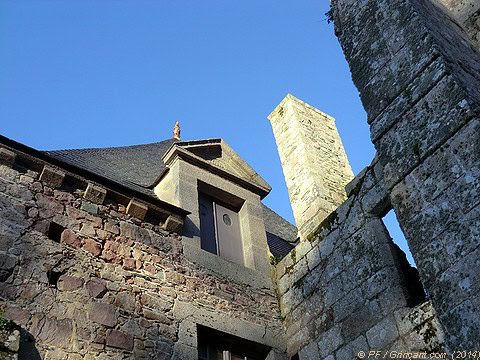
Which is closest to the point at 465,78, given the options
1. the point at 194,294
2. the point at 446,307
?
the point at 446,307

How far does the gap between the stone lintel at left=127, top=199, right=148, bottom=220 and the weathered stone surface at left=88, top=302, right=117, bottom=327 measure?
106 centimetres

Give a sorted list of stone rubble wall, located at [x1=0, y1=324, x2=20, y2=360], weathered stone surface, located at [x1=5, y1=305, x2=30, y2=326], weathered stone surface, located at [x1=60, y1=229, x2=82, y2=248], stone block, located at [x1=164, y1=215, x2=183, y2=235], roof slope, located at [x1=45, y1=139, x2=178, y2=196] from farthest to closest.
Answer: roof slope, located at [x1=45, y1=139, x2=178, y2=196] → stone block, located at [x1=164, y1=215, x2=183, y2=235] → weathered stone surface, located at [x1=60, y1=229, x2=82, y2=248] → weathered stone surface, located at [x1=5, y1=305, x2=30, y2=326] → stone rubble wall, located at [x1=0, y1=324, x2=20, y2=360]

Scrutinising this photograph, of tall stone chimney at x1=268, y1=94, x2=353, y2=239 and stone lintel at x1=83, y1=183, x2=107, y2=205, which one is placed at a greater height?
tall stone chimney at x1=268, y1=94, x2=353, y2=239

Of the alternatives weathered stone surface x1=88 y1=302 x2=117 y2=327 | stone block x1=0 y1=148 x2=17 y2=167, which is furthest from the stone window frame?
stone block x1=0 y1=148 x2=17 y2=167

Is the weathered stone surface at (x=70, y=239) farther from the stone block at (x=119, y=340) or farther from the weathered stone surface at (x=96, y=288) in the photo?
the stone block at (x=119, y=340)

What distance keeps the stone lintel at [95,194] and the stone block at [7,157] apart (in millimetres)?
694

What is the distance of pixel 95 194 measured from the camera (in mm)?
5332

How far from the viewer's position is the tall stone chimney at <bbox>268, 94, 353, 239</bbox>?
6.56 metres

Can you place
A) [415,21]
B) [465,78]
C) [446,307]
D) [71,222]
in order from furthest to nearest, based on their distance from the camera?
1. [71,222]
2. [415,21]
3. [465,78]
4. [446,307]

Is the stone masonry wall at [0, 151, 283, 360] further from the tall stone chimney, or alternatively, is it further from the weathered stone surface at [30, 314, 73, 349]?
the tall stone chimney

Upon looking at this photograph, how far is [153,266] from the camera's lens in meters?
5.34

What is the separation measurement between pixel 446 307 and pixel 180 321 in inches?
100

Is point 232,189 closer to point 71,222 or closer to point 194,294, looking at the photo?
point 194,294

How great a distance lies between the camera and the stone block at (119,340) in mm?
4562
